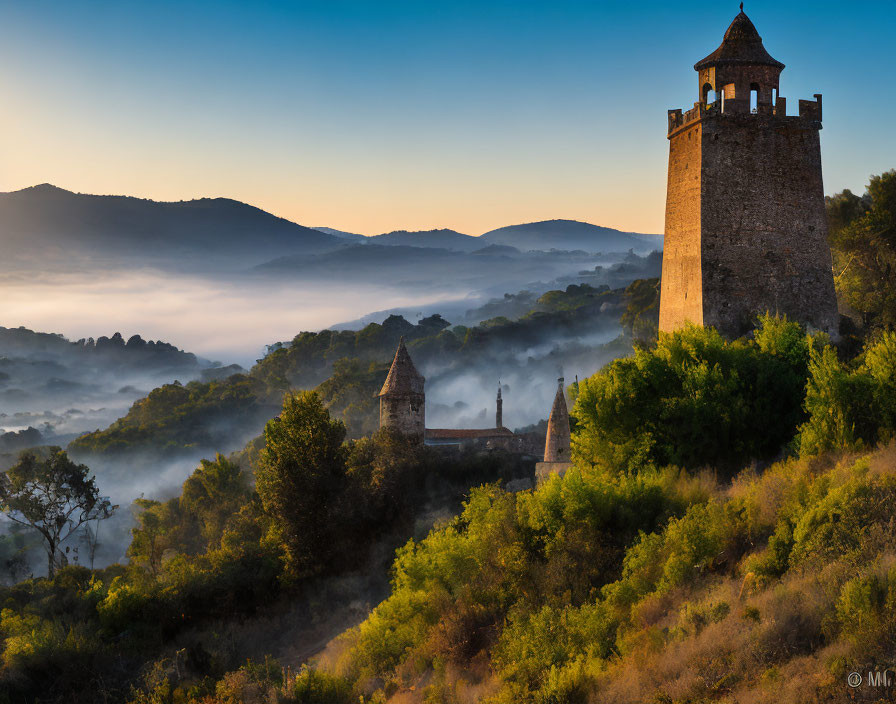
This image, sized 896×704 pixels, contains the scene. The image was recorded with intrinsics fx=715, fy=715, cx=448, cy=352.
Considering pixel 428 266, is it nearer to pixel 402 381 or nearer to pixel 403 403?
pixel 402 381

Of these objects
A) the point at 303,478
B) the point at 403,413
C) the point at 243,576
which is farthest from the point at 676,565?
the point at 403,413

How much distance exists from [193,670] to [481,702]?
9.64 meters

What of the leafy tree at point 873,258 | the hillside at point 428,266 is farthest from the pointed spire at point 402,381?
the hillside at point 428,266

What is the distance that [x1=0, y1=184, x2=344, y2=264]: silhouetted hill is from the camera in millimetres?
148500

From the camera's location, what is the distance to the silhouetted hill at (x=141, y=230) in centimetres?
14850

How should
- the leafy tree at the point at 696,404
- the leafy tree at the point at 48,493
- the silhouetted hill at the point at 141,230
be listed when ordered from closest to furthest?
1. the leafy tree at the point at 696,404
2. the leafy tree at the point at 48,493
3. the silhouetted hill at the point at 141,230

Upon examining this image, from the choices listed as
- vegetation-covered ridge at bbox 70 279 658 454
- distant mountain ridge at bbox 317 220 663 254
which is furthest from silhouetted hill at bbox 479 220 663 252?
vegetation-covered ridge at bbox 70 279 658 454

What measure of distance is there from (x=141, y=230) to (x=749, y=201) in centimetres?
17049

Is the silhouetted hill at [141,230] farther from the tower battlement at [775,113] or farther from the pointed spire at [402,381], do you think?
the tower battlement at [775,113]

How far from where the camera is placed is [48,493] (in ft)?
104

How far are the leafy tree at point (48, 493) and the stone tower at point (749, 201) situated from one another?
27663mm

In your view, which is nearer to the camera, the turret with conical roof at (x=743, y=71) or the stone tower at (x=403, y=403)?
the turret with conical roof at (x=743, y=71)

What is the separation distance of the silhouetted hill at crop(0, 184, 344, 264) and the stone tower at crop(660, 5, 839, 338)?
153682 mm

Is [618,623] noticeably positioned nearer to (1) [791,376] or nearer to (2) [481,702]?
(2) [481,702]
